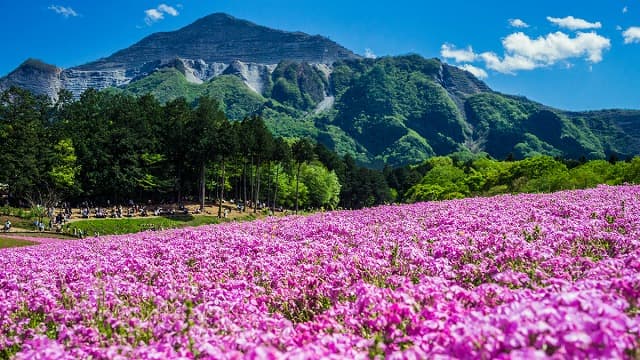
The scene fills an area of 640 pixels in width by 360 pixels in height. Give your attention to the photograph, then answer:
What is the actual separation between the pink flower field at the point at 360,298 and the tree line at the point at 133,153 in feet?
197

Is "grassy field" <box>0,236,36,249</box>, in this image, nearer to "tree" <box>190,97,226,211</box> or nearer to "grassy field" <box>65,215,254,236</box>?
"grassy field" <box>65,215,254,236</box>

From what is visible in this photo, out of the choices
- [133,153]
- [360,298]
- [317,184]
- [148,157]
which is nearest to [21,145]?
[133,153]

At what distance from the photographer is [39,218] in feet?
173

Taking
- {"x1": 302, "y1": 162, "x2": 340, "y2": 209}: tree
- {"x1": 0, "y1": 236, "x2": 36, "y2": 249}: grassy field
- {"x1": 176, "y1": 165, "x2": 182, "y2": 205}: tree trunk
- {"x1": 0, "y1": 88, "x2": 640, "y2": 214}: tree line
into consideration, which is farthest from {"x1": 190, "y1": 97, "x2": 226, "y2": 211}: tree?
{"x1": 0, "y1": 236, "x2": 36, "y2": 249}: grassy field

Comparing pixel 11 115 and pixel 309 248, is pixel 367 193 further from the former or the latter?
pixel 309 248

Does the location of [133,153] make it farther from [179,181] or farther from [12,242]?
[12,242]

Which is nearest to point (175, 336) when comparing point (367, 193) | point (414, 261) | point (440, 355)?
point (440, 355)

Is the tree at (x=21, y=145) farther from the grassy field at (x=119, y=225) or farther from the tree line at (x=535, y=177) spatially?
the tree line at (x=535, y=177)

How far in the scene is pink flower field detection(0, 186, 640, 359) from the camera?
3.66 m

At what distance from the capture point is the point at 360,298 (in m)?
5.29

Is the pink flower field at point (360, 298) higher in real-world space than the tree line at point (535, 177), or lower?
lower

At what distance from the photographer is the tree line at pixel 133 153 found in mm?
67750

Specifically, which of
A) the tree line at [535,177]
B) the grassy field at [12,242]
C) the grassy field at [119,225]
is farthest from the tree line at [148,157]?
the grassy field at [12,242]

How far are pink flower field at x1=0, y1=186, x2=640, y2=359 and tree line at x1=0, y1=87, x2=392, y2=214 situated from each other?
60.0m
